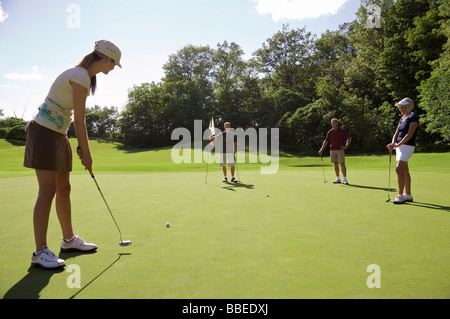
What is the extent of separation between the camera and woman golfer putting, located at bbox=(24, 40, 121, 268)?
3.48m

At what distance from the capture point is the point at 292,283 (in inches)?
101

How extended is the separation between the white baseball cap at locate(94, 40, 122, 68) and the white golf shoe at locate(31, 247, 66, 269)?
2404 millimetres

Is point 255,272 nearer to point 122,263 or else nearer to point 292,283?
point 292,283

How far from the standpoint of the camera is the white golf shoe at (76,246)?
3639 mm

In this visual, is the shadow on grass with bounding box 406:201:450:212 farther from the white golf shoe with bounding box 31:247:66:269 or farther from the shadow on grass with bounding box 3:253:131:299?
the white golf shoe with bounding box 31:247:66:269

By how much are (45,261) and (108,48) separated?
2558 millimetres

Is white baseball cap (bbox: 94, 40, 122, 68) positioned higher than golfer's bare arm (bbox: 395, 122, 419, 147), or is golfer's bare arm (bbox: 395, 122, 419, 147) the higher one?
white baseball cap (bbox: 94, 40, 122, 68)

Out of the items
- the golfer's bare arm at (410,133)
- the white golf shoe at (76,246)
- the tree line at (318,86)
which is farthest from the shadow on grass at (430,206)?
the tree line at (318,86)

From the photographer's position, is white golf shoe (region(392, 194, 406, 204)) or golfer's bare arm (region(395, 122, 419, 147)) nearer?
white golf shoe (region(392, 194, 406, 204))

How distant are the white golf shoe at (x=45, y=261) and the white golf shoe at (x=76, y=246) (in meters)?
0.45

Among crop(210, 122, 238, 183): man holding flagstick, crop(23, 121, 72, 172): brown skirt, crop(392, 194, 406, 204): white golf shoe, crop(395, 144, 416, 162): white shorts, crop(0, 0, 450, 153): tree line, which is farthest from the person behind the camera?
crop(0, 0, 450, 153): tree line

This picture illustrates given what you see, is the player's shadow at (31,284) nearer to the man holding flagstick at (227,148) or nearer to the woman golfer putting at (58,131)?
the woman golfer putting at (58,131)

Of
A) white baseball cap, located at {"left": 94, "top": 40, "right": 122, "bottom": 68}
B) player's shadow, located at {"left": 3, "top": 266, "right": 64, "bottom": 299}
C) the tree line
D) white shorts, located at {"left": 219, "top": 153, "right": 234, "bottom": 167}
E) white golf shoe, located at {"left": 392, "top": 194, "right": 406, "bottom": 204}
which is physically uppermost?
the tree line

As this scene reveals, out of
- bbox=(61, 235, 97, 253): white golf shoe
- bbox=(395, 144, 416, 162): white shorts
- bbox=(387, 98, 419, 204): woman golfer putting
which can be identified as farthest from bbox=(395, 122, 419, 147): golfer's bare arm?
bbox=(61, 235, 97, 253): white golf shoe
